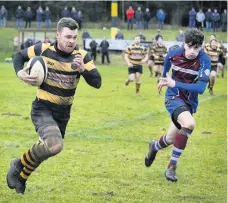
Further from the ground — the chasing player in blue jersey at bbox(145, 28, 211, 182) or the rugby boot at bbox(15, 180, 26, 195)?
the chasing player in blue jersey at bbox(145, 28, 211, 182)

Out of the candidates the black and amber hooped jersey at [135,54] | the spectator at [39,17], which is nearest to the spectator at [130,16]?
the spectator at [39,17]

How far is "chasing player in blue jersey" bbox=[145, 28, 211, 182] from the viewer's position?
27.6ft

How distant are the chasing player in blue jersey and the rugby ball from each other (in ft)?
5.87

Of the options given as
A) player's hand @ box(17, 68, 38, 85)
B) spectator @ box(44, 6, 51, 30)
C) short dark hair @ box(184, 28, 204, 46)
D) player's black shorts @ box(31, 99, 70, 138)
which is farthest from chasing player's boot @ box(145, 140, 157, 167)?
spectator @ box(44, 6, 51, 30)

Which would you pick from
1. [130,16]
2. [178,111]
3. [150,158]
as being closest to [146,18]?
[130,16]

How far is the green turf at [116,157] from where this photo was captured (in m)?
7.71

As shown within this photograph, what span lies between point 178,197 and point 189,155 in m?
2.92

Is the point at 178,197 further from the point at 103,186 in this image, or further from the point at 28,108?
the point at 28,108

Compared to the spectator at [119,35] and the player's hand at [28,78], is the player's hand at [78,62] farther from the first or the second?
the spectator at [119,35]

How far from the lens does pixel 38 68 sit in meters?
7.05

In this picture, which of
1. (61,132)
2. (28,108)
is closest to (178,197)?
(61,132)

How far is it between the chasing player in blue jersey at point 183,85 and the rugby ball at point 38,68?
1789 mm

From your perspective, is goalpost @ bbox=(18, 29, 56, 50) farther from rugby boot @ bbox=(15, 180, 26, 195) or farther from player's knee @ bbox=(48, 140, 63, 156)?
player's knee @ bbox=(48, 140, 63, 156)

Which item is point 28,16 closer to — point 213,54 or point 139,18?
point 139,18
